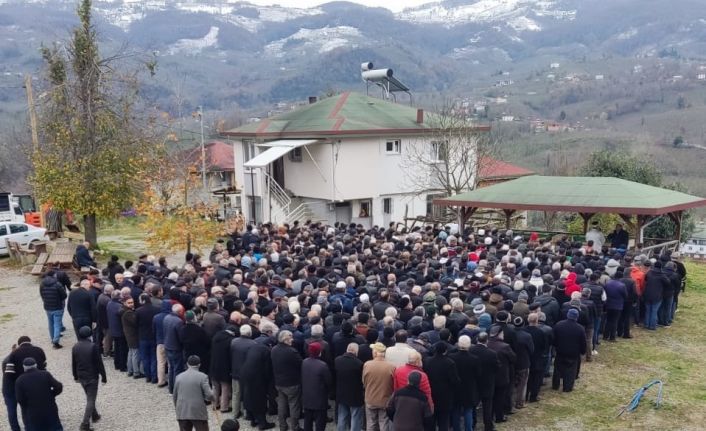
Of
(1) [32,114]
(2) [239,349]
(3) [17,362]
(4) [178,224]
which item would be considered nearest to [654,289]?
(2) [239,349]

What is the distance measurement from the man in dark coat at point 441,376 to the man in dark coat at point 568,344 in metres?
2.87

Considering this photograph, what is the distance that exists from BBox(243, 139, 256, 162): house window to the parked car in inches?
413

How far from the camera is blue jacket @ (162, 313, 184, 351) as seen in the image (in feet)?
35.1

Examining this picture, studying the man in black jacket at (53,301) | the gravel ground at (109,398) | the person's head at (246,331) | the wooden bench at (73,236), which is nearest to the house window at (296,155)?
the wooden bench at (73,236)

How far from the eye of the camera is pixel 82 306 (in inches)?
496

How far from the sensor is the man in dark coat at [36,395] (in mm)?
8812

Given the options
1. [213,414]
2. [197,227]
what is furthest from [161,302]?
[197,227]

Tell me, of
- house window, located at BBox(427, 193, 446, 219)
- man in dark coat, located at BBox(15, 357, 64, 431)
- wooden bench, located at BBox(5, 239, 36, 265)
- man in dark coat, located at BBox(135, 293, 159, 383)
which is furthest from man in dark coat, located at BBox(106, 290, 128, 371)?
house window, located at BBox(427, 193, 446, 219)

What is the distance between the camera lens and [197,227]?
63.0 feet

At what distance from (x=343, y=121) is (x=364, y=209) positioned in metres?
4.39

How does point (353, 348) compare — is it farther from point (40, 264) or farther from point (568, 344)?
point (40, 264)

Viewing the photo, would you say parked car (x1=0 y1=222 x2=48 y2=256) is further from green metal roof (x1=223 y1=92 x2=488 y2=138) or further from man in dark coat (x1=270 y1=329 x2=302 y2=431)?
man in dark coat (x1=270 y1=329 x2=302 y2=431)

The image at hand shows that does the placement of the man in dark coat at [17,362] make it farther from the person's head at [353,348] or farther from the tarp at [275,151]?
the tarp at [275,151]

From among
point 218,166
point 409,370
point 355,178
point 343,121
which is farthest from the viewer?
point 218,166
